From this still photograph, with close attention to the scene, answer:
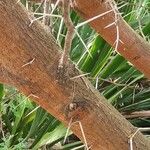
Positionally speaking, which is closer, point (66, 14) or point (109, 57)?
point (66, 14)

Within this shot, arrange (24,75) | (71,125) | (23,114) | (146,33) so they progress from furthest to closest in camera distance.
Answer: (23,114) < (146,33) < (71,125) < (24,75)

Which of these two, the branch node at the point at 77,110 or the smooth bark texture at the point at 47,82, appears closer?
the smooth bark texture at the point at 47,82

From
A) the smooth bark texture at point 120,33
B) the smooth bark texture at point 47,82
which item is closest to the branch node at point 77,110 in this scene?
the smooth bark texture at point 47,82

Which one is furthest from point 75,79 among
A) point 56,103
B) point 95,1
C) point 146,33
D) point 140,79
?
point 140,79

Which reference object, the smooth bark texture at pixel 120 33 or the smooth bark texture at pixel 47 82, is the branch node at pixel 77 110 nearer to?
the smooth bark texture at pixel 47 82

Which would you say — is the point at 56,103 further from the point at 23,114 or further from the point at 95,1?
the point at 23,114

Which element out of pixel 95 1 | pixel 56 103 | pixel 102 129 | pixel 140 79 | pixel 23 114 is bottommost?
pixel 140 79
